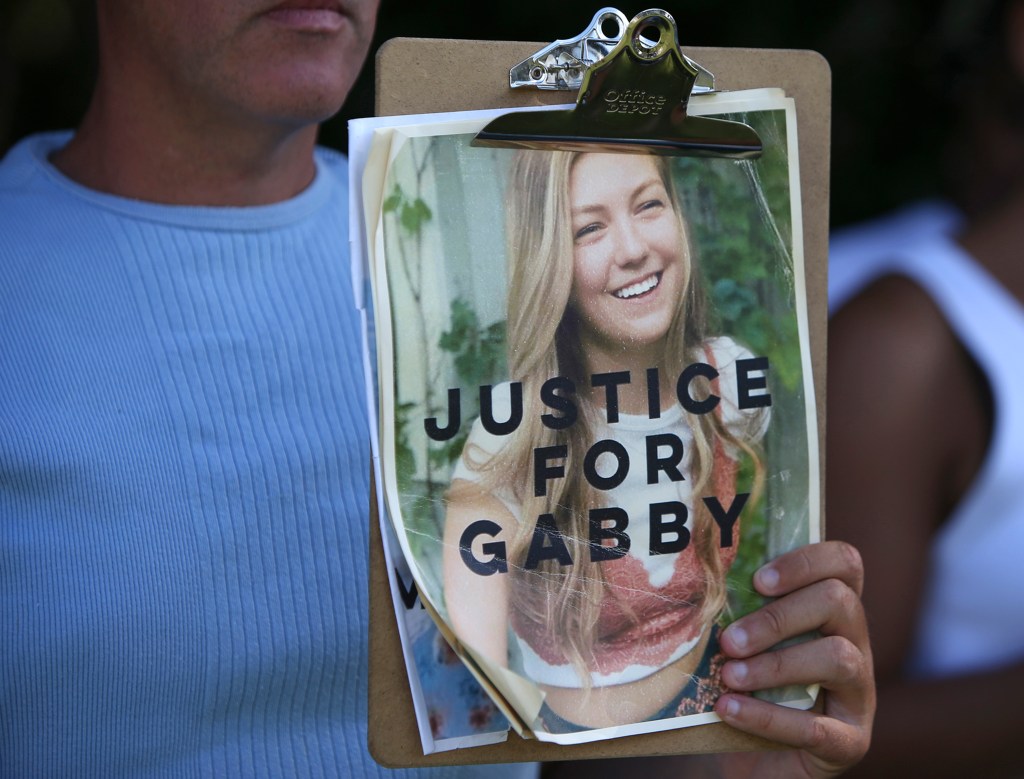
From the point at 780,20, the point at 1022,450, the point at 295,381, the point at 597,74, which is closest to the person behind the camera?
the point at 597,74

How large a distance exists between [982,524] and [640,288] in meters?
0.68

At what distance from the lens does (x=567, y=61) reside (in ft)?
2.23

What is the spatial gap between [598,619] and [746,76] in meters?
0.35

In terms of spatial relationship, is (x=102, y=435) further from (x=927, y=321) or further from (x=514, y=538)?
(x=927, y=321)

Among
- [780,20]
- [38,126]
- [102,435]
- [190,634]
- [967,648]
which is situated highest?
[780,20]

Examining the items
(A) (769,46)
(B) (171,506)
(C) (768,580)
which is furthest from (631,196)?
(A) (769,46)

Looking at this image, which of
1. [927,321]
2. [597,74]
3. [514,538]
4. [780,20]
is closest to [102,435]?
[514,538]

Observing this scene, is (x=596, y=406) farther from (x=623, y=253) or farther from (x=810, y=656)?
(x=810, y=656)

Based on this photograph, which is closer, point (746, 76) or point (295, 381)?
point (746, 76)

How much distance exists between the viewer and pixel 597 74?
0.66 meters

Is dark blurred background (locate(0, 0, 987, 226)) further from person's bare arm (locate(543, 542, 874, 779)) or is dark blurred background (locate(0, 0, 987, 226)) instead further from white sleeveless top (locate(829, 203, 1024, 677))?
person's bare arm (locate(543, 542, 874, 779))

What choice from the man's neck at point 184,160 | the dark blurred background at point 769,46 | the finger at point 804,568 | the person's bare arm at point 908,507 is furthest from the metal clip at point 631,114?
the dark blurred background at point 769,46

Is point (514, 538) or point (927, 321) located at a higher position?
point (927, 321)

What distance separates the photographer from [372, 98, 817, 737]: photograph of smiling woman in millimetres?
672
